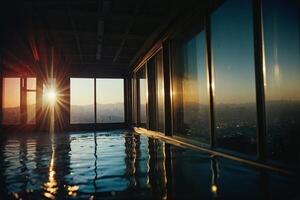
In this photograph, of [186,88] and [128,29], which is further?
[128,29]

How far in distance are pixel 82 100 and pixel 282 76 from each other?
11157mm

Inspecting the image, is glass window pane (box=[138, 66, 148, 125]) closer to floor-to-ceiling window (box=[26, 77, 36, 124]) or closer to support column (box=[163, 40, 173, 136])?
support column (box=[163, 40, 173, 136])

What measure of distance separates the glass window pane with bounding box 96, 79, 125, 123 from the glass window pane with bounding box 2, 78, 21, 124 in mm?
4313

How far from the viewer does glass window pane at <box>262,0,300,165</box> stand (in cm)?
268

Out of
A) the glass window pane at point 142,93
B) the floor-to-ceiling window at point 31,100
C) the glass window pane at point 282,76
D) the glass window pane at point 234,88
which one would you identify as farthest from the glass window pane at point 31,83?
the glass window pane at point 282,76

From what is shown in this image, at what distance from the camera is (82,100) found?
43.2 ft

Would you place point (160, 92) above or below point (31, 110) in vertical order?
above

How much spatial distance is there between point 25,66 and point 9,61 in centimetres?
115

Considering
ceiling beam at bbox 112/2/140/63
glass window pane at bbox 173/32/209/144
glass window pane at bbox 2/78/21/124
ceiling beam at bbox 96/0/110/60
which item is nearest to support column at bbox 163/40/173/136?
glass window pane at bbox 173/32/209/144

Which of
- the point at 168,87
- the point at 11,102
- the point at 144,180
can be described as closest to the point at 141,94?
the point at 168,87

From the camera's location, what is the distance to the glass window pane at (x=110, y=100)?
43.9 ft

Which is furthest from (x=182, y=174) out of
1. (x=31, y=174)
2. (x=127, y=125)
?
(x=127, y=125)

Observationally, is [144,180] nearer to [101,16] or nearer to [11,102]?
[101,16]

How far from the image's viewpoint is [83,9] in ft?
19.6
